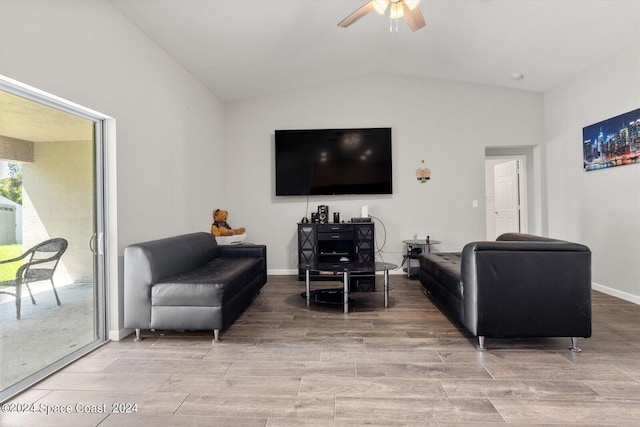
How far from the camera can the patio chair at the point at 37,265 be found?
210 centimetres

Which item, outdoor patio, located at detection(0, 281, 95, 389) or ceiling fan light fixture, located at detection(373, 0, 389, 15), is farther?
ceiling fan light fixture, located at detection(373, 0, 389, 15)

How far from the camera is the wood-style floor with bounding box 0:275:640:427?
5.58 ft

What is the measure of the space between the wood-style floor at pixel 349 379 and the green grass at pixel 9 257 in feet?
2.37

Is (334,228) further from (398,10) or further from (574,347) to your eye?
(574,347)

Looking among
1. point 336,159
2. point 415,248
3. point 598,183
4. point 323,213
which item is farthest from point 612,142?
point 323,213

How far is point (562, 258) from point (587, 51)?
3.02m

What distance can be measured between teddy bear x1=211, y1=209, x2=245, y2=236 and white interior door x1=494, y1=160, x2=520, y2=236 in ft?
16.0

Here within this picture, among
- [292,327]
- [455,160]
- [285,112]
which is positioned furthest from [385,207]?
[292,327]

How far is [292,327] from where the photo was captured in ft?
9.80

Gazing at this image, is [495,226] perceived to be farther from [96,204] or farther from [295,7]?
[96,204]

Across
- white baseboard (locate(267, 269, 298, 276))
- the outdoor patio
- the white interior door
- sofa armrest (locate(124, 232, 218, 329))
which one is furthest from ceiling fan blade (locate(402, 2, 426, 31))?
the white interior door

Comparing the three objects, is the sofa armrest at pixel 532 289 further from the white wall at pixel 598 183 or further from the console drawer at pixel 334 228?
the console drawer at pixel 334 228

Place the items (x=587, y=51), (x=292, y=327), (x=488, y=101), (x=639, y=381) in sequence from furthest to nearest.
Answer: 1. (x=488, y=101)
2. (x=587, y=51)
3. (x=292, y=327)
4. (x=639, y=381)

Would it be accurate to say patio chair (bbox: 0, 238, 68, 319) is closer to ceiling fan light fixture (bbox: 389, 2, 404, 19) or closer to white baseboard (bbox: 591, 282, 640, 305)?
ceiling fan light fixture (bbox: 389, 2, 404, 19)
